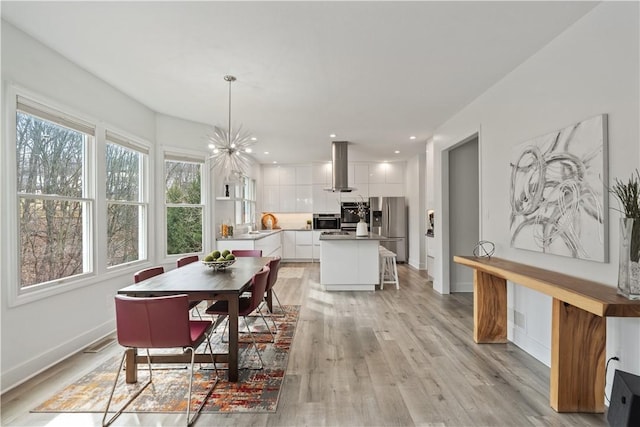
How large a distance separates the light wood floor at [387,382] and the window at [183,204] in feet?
6.67

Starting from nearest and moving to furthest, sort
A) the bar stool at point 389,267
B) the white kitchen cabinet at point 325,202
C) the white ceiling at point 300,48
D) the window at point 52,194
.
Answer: the white ceiling at point 300,48
the window at point 52,194
the bar stool at point 389,267
the white kitchen cabinet at point 325,202

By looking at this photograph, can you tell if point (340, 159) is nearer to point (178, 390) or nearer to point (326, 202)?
point (326, 202)

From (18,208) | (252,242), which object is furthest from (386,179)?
(18,208)

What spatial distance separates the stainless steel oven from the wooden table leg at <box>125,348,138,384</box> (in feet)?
21.1

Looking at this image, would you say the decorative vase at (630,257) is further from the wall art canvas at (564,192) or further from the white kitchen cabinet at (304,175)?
the white kitchen cabinet at (304,175)

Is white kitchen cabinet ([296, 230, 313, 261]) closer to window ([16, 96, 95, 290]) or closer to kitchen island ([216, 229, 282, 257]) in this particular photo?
kitchen island ([216, 229, 282, 257])

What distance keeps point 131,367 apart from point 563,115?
389 cm

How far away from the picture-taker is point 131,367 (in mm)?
2434

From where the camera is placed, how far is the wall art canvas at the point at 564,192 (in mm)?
2168

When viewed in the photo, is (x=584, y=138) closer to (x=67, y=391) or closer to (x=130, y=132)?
(x=67, y=391)

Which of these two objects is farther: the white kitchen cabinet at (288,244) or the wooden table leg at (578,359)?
the white kitchen cabinet at (288,244)

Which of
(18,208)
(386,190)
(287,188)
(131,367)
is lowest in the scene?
(131,367)

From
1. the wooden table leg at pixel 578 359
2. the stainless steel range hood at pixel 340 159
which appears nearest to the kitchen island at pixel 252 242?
the stainless steel range hood at pixel 340 159

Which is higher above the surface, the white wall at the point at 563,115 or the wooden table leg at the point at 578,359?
the white wall at the point at 563,115
